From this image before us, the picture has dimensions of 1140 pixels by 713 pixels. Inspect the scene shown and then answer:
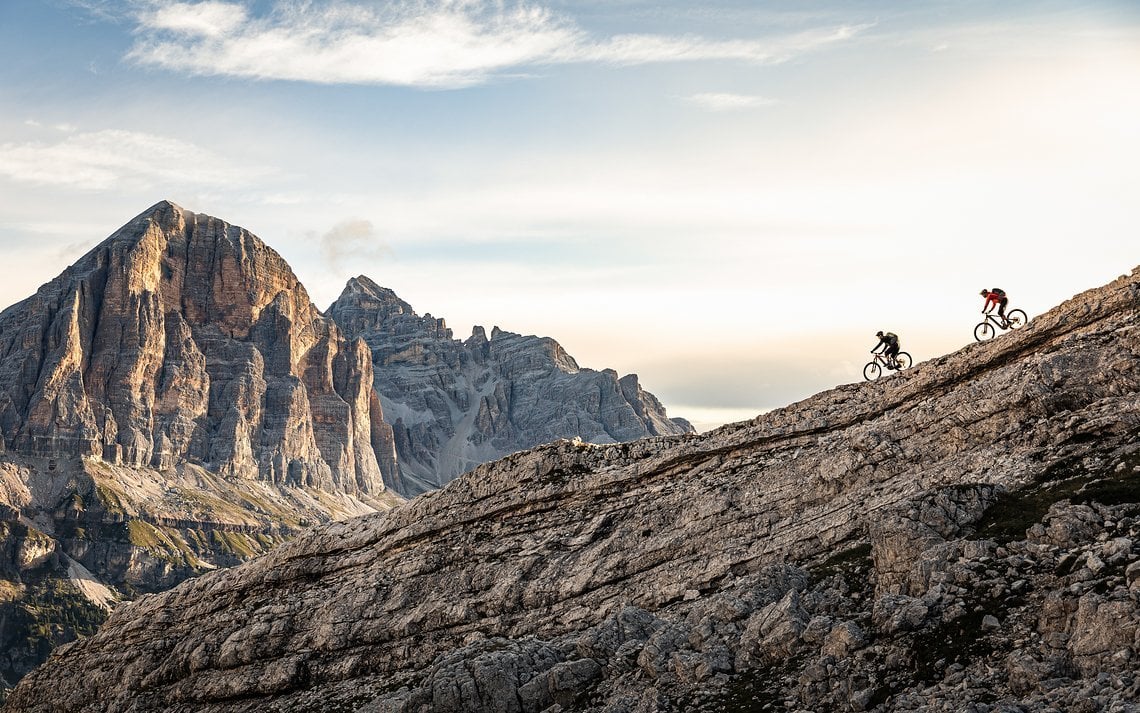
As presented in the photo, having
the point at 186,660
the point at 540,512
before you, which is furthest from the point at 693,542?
the point at 186,660

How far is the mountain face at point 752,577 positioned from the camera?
118 feet

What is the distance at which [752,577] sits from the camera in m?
48.3

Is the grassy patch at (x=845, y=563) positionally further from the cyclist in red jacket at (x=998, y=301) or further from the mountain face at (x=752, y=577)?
the cyclist in red jacket at (x=998, y=301)

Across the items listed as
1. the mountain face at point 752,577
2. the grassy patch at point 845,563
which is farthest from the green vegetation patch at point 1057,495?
the grassy patch at point 845,563

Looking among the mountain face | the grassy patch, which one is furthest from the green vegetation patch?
the grassy patch

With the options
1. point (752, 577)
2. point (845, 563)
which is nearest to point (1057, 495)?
point (845, 563)

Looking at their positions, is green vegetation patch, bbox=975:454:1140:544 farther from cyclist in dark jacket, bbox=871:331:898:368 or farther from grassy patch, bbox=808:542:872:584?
cyclist in dark jacket, bbox=871:331:898:368

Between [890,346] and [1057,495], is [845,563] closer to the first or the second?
[1057,495]

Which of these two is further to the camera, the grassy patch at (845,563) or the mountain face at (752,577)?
the grassy patch at (845,563)

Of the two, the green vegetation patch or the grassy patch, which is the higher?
the green vegetation patch

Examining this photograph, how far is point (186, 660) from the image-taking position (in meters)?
69.2

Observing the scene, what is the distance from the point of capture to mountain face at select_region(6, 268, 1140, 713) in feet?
118

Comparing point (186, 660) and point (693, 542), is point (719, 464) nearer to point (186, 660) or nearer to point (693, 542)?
point (693, 542)

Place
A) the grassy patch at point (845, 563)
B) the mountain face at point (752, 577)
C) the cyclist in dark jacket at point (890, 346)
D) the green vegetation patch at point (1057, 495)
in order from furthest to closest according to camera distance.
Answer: the cyclist in dark jacket at point (890, 346)
the grassy patch at point (845, 563)
the green vegetation patch at point (1057, 495)
the mountain face at point (752, 577)
